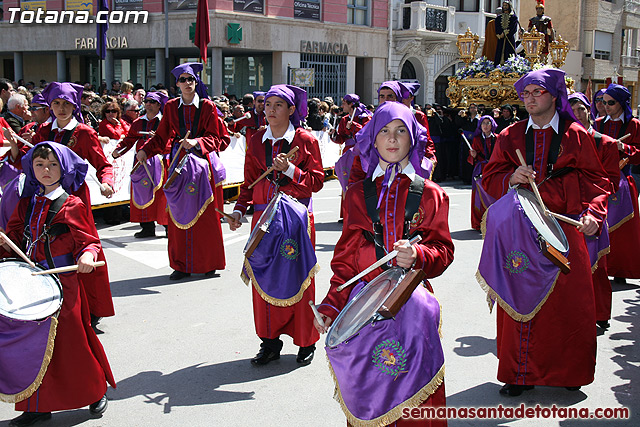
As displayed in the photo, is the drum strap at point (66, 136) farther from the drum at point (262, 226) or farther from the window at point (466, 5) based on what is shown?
the window at point (466, 5)

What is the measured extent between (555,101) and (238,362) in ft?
→ 9.74

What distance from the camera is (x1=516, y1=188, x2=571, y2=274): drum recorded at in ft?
13.8

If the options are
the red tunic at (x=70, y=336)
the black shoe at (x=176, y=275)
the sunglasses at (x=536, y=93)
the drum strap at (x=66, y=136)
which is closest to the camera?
the red tunic at (x=70, y=336)

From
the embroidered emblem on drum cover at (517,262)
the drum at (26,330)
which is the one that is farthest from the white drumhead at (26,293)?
the embroidered emblem on drum cover at (517,262)

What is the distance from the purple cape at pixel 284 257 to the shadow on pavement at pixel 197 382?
51cm

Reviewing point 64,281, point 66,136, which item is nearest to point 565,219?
point 64,281

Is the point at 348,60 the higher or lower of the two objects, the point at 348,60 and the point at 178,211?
the higher

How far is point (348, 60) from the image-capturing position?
30.3m

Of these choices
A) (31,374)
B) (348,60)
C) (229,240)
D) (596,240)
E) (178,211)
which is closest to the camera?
(31,374)

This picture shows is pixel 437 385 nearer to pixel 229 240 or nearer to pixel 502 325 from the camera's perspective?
pixel 502 325

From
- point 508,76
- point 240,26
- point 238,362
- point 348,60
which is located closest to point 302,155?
point 238,362

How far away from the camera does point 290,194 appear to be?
5.68 metres

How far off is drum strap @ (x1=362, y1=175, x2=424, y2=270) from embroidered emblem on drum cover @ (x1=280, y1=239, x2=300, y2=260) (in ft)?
6.36

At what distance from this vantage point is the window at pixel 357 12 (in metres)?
30.6
